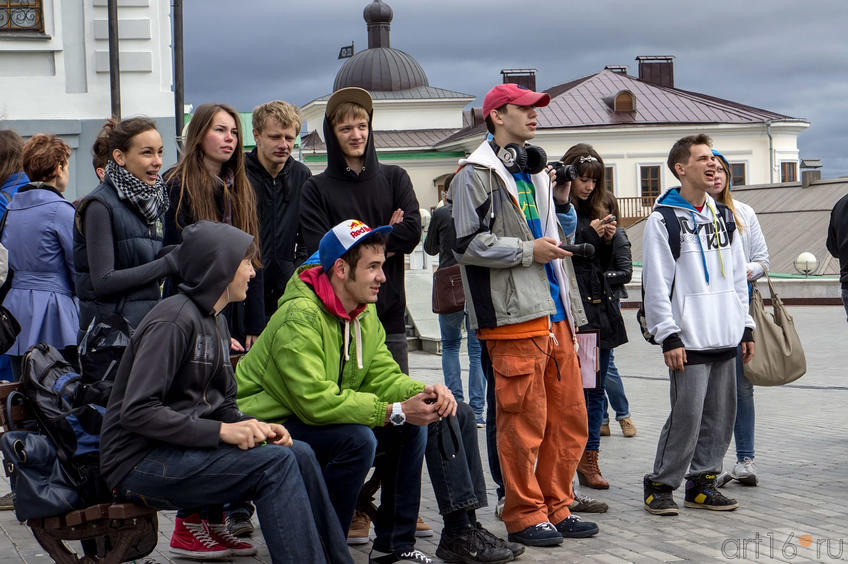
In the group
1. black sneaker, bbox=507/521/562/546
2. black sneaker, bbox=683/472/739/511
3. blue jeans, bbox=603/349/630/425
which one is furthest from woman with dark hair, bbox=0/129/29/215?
blue jeans, bbox=603/349/630/425

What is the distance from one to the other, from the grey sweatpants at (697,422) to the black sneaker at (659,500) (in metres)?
0.03

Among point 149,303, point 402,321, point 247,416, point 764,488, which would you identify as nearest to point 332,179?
point 402,321

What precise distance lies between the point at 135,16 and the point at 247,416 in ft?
43.8

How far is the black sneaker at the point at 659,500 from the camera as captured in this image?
235 inches

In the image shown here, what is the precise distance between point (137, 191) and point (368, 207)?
3.91 ft

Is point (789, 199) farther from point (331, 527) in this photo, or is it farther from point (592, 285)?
point (331, 527)

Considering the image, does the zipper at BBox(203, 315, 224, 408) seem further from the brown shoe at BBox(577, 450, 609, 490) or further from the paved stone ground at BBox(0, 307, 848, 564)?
the brown shoe at BBox(577, 450, 609, 490)

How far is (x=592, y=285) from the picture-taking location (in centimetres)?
759

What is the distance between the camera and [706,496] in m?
6.13

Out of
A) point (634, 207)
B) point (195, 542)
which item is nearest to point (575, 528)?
point (195, 542)

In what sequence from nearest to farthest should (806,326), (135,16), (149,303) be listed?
1. (149,303)
2. (135,16)
3. (806,326)

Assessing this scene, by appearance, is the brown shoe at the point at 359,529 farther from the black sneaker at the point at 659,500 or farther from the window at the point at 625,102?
the window at the point at 625,102

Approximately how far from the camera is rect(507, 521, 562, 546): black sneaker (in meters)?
5.29

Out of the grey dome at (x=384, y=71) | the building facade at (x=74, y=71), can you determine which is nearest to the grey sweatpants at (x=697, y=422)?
the building facade at (x=74, y=71)
